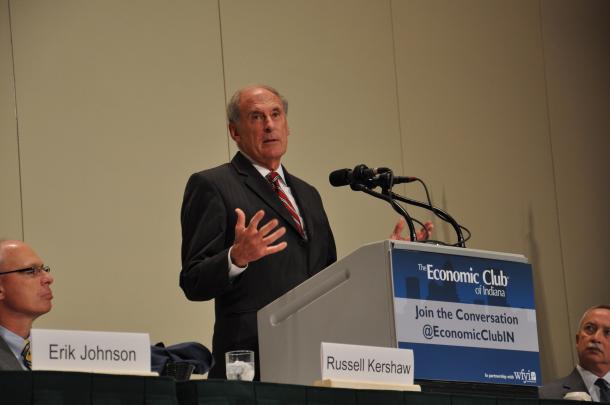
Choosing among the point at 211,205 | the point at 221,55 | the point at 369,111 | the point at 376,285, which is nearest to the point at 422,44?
the point at 369,111

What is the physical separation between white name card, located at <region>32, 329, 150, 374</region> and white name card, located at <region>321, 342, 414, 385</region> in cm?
36

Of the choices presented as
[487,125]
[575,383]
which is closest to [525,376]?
[575,383]

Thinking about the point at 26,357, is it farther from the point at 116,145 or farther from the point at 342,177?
the point at 116,145

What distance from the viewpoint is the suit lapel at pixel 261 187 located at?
10.2ft

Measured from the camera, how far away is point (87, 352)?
1852 mm

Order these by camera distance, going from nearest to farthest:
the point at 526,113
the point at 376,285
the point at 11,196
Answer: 1. the point at 376,285
2. the point at 11,196
3. the point at 526,113

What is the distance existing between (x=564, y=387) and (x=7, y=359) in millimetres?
2418

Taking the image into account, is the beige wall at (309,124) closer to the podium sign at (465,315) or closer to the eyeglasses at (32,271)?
the eyeglasses at (32,271)

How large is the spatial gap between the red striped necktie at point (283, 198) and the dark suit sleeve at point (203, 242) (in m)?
0.21

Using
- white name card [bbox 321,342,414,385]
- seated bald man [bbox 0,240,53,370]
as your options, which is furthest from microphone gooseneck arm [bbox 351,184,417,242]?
seated bald man [bbox 0,240,53,370]

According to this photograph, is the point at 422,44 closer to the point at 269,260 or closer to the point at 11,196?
the point at 11,196

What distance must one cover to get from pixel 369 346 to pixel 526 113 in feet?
14.6

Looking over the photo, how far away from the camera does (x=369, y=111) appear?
5.69m

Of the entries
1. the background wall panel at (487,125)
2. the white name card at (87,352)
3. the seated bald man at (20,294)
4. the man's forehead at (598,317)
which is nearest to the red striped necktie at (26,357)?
the seated bald man at (20,294)
